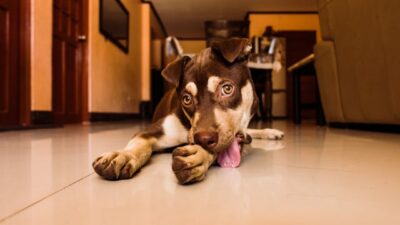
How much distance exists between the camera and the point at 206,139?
1046mm

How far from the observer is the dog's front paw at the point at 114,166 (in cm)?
95

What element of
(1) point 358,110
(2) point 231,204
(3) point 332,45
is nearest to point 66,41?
(3) point 332,45

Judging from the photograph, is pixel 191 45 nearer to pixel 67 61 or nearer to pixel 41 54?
pixel 67 61

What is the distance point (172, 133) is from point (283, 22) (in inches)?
335

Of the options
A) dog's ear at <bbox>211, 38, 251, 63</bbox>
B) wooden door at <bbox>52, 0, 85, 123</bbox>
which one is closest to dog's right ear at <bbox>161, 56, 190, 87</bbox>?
dog's ear at <bbox>211, 38, 251, 63</bbox>

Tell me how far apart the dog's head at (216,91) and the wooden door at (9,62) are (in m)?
2.47

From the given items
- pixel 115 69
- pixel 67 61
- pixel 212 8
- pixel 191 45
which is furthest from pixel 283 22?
pixel 67 61

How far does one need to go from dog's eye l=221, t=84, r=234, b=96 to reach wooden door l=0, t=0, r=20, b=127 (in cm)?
265

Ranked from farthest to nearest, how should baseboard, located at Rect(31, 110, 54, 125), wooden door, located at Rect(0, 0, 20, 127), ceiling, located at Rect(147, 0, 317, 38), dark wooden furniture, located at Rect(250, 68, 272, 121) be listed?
ceiling, located at Rect(147, 0, 317, 38), dark wooden furniture, located at Rect(250, 68, 272, 121), baseboard, located at Rect(31, 110, 54, 125), wooden door, located at Rect(0, 0, 20, 127)

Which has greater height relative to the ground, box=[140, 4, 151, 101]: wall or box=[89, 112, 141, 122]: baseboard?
box=[140, 4, 151, 101]: wall

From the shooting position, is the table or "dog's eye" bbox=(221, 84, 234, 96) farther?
the table

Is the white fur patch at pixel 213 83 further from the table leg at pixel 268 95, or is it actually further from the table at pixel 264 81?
the table leg at pixel 268 95

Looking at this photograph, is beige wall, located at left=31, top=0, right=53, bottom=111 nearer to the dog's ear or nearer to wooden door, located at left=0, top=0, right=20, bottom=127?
wooden door, located at left=0, top=0, right=20, bottom=127

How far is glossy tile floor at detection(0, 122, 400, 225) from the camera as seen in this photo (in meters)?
0.63
